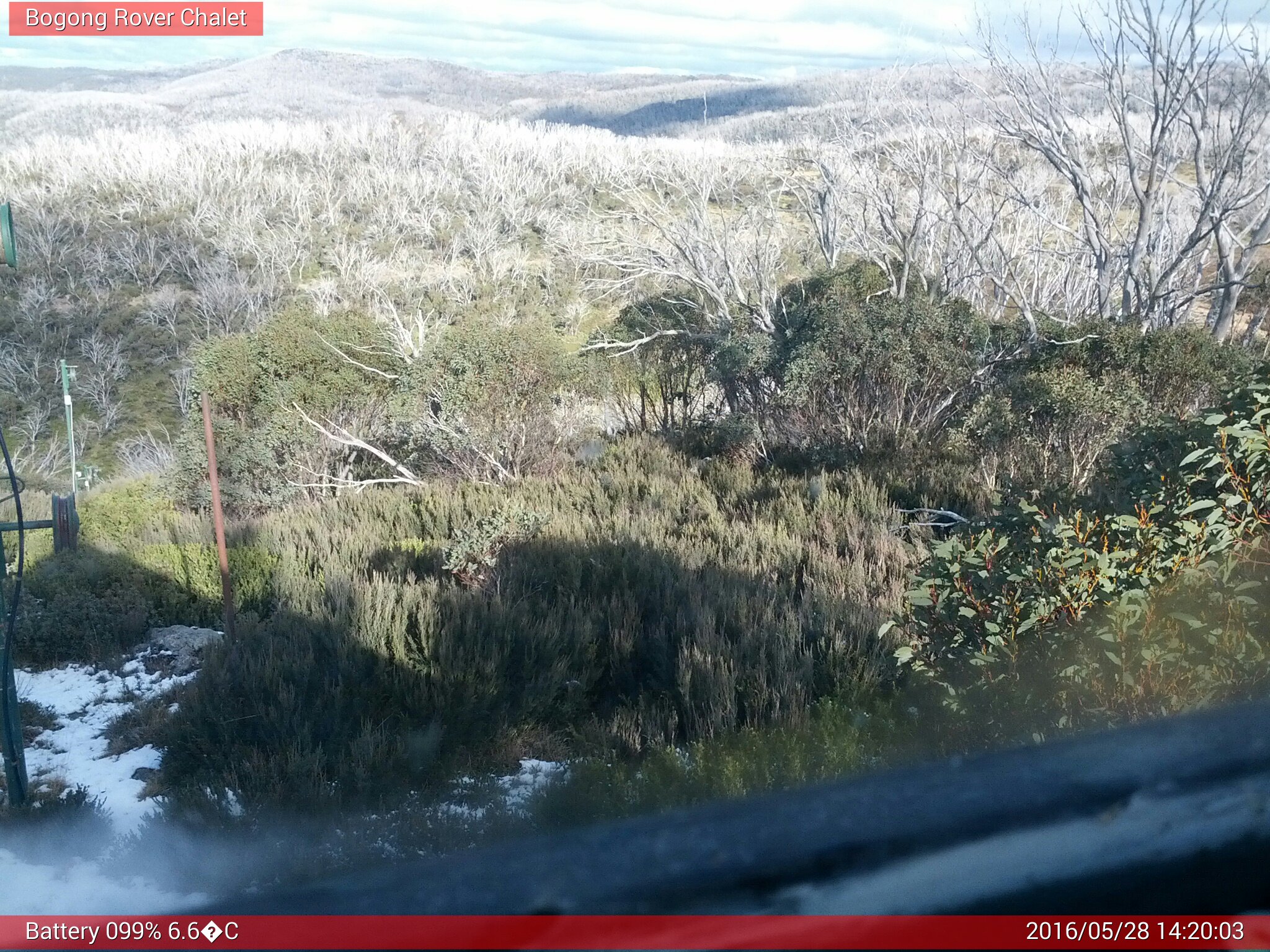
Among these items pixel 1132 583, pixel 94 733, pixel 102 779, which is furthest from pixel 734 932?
pixel 94 733

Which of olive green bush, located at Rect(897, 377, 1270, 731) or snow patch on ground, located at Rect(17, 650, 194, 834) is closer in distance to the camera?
olive green bush, located at Rect(897, 377, 1270, 731)

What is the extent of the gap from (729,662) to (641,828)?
4337 millimetres

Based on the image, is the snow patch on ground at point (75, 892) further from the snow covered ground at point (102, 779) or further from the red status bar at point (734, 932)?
the red status bar at point (734, 932)

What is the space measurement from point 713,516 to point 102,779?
519cm

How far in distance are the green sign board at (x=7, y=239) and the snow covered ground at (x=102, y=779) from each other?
100 inches

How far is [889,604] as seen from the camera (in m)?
5.81

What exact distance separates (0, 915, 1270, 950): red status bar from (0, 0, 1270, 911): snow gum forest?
213 cm

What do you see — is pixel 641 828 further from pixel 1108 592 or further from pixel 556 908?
pixel 1108 592

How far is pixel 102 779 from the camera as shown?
5230mm

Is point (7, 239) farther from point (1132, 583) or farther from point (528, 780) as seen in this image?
point (1132, 583)

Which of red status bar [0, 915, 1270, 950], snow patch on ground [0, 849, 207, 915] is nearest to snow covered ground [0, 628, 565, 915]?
snow patch on ground [0, 849, 207, 915]

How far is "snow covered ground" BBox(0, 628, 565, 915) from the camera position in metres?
3.79

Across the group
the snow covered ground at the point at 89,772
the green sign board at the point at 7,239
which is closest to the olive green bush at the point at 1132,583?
the snow covered ground at the point at 89,772

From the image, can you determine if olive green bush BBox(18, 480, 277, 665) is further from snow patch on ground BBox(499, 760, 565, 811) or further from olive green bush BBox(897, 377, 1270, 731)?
olive green bush BBox(897, 377, 1270, 731)
